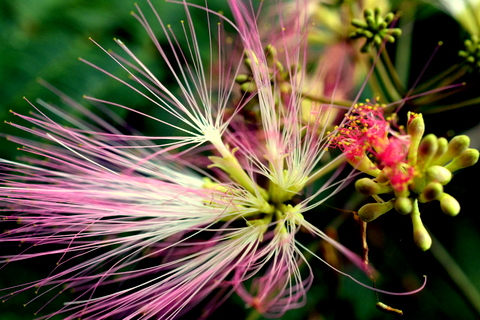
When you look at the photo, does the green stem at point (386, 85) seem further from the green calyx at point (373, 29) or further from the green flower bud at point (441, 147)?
the green flower bud at point (441, 147)

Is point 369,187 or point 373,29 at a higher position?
point 373,29

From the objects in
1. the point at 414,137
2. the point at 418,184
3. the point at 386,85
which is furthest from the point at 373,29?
the point at 418,184

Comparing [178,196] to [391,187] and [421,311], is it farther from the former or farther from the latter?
[421,311]

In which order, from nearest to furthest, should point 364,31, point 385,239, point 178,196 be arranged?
point 178,196
point 364,31
point 385,239

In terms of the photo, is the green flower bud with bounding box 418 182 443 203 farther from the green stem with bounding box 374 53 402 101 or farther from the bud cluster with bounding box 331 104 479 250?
the green stem with bounding box 374 53 402 101

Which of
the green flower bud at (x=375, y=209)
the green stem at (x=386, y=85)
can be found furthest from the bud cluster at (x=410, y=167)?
the green stem at (x=386, y=85)

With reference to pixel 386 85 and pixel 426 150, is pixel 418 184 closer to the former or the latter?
pixel 426 150

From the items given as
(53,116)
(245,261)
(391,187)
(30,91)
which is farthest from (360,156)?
(30,91)
